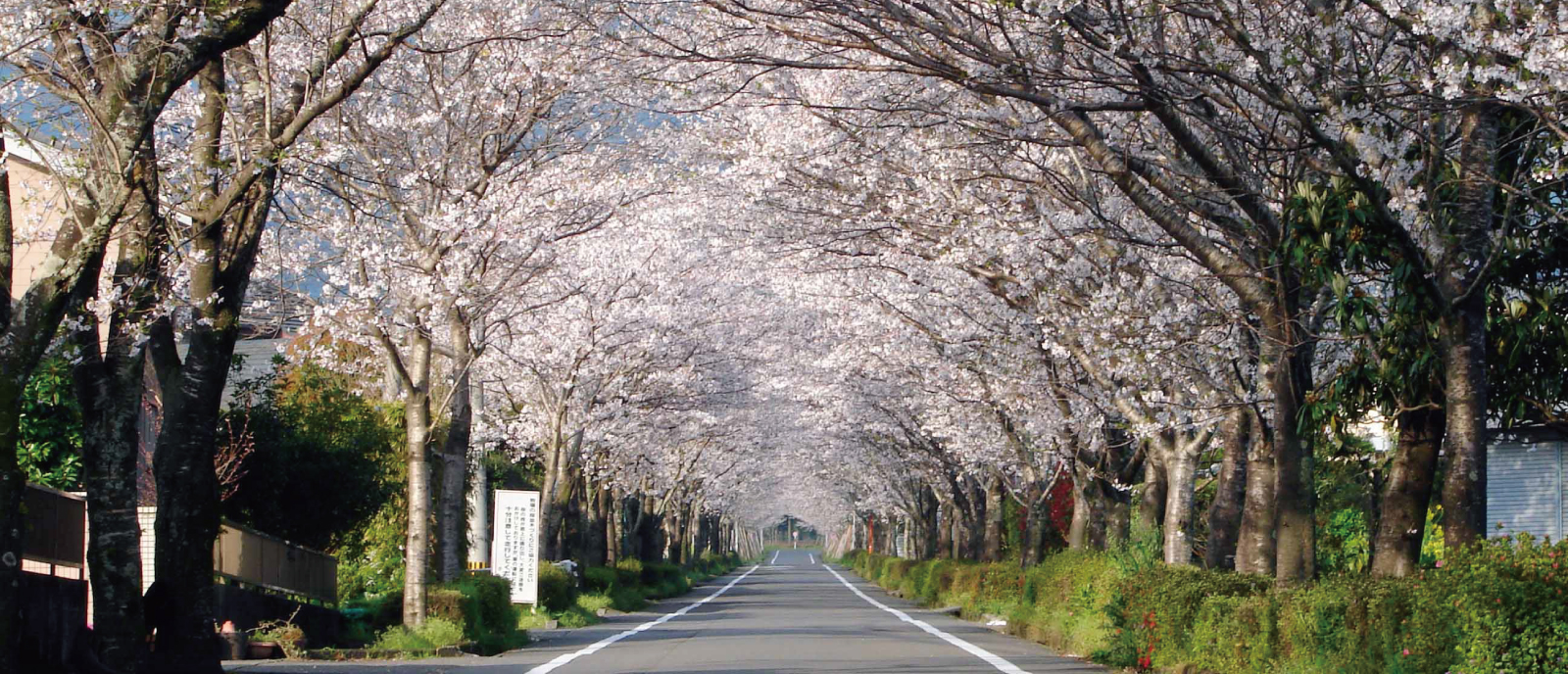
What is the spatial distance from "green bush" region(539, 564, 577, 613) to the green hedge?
403 inches

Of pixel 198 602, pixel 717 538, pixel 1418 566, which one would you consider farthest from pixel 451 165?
pixel 717 538

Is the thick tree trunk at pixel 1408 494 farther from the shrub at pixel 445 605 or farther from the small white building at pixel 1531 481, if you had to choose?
the small white building at pixel 1531 481

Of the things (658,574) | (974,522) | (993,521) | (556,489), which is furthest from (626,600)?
(658,574)

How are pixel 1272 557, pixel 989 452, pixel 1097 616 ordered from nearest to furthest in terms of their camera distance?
pixel 1272 557 → pixel 1097 616 → pixel 989 452

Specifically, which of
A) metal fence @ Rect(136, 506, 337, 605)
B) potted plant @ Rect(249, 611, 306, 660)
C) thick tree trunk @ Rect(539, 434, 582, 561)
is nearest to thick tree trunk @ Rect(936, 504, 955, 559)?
thick tree trunk @ Rect(539, 434, 582, 561)

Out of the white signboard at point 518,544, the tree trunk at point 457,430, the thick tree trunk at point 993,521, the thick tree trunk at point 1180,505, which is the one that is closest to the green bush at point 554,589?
the white signboard at point 518,544

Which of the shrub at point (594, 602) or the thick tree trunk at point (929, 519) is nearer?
the shrub at point (594, 602)

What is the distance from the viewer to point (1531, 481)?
2377 centimetres

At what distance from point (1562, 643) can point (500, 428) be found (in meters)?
28.0

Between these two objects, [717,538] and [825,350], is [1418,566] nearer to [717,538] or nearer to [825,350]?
[825,350]

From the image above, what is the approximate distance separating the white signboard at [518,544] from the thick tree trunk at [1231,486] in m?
11.9

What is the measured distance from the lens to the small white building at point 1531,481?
2317 centimetres

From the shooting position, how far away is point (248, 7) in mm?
9008

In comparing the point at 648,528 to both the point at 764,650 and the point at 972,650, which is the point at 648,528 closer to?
the point at 764,650
